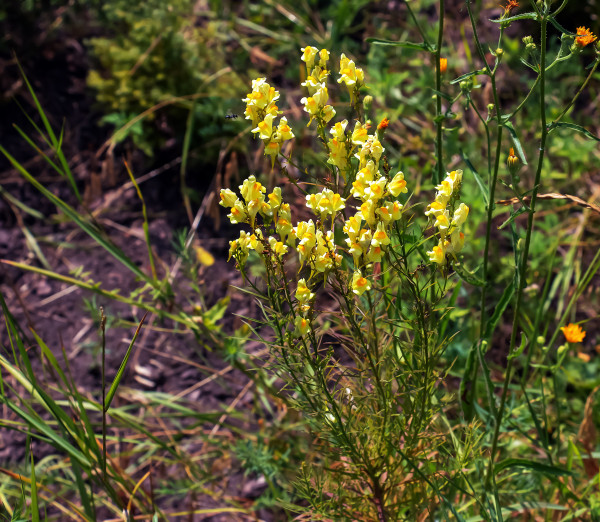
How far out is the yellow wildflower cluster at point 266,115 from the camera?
1.12 meters

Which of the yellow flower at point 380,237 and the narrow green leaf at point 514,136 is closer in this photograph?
the yellow flower at point 380,237

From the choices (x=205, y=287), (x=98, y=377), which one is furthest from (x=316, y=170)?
(x=98, y=377)

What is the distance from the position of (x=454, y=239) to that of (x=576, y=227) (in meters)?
1.59

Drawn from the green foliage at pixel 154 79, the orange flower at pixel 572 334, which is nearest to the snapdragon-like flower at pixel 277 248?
the orange flower at pixel 572 334

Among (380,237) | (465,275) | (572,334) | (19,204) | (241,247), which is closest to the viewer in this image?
(380,237)

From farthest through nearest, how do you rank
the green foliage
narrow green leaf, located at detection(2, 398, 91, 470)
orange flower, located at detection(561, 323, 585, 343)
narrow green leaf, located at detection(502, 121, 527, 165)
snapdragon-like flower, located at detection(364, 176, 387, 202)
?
1. the green foliage
2. orange flower, located at detection(561, 323, 585, 343)
3. narrow green leaf, located at detection(2, 398, 91, 470)
4. narrow green leaf, located at detection(502, 121, 527, 165)
5. snapdragon-like flower, located at detection(364, 176, 387, 202)

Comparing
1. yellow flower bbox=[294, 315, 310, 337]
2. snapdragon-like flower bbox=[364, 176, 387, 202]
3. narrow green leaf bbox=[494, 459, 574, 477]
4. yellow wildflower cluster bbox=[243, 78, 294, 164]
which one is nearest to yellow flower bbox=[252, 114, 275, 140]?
yellow wildflower cluster bbox=[243, 78, 294, 164]

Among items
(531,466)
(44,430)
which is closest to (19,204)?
(44,430)

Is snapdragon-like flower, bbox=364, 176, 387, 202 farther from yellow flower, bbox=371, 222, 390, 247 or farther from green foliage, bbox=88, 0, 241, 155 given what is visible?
green foliage, bbox=88, 0, 241, 155

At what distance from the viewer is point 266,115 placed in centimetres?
114

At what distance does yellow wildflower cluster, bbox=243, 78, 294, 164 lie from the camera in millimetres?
1124

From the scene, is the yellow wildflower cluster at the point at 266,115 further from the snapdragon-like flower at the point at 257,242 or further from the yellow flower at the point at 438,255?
the yellow flower at the point at 438,255

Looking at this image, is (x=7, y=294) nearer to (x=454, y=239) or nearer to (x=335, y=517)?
(x=335, y=517)

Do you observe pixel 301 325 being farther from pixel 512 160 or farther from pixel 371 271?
pixel 512 160
